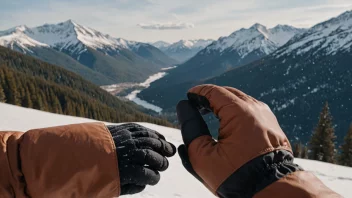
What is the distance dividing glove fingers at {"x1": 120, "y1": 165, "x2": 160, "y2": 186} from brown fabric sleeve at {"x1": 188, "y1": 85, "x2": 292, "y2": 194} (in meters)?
0.45

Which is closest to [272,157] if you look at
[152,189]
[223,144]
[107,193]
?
[223,144]

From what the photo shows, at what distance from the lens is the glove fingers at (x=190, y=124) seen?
2631mm

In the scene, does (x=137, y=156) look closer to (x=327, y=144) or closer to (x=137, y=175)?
(x=137, y=175)

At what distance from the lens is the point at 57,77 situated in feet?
429

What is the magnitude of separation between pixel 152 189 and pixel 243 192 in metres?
3.79

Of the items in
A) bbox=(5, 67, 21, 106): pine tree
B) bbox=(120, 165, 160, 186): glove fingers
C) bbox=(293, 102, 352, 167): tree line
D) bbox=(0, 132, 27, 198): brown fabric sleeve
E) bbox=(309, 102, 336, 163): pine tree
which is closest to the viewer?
bbox=(0, 132, 27, 198): brown fabric sleeve

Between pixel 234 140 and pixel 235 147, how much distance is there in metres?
0.06

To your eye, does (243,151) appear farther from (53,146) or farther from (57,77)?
(57,77)

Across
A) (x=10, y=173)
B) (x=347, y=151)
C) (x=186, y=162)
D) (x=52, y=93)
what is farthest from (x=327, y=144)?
(x=52, y=93)

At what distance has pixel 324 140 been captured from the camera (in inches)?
1136

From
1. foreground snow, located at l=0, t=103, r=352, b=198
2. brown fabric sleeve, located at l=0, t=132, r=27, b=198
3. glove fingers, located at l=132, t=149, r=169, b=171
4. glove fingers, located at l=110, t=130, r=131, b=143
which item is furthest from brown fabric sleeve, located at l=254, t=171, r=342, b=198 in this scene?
foreground snow, located at l=0, t=103, r=352, b=198

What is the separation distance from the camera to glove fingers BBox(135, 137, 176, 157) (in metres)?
2.37

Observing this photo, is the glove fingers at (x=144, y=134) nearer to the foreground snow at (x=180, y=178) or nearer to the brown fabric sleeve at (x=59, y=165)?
the brown fabric sleeve at (x=59, y=165)

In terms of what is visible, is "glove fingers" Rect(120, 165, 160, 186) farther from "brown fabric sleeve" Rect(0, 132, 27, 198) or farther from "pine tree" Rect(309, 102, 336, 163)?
"pine tree" Rect(309, 102, 336, 163)
